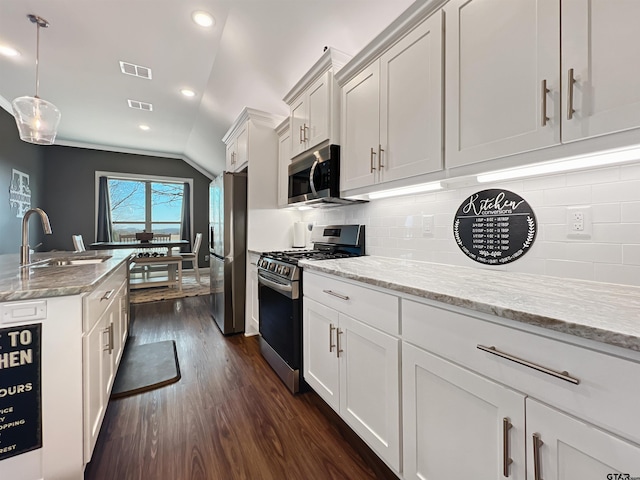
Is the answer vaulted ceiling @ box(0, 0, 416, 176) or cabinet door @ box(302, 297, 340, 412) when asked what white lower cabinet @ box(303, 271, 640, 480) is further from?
vaulted ceiling @ box(0, 0, 416, 176)

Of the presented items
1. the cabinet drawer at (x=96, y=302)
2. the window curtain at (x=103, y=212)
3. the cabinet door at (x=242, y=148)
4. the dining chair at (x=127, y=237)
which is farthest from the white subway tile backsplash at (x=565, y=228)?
the window curtain at (x=103, y=212)

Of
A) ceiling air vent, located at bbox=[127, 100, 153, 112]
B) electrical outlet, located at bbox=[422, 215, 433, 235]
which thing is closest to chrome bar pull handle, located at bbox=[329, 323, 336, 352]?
electrical outlet, located at bbox=[422, 215, 433, 235]

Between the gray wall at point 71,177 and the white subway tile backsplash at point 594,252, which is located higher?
the gray wall at point 71,177

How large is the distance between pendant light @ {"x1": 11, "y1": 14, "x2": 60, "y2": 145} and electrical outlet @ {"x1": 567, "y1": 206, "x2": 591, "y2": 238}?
3589 mm

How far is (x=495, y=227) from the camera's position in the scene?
137cm

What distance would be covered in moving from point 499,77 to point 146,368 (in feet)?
9.66

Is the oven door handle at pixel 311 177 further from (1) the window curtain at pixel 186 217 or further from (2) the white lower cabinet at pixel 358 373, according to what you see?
(1) the window curtain at pixel 186 217

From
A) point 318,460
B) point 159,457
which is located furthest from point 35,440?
point 318,460

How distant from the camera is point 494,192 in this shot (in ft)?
4.52

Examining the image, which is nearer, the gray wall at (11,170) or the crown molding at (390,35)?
the crown molding at (390,35)

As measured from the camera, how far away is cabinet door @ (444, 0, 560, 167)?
0.95 meters

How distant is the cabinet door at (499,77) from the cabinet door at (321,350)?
105cm

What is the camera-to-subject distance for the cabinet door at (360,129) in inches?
65.9

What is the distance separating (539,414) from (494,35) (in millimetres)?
1321
